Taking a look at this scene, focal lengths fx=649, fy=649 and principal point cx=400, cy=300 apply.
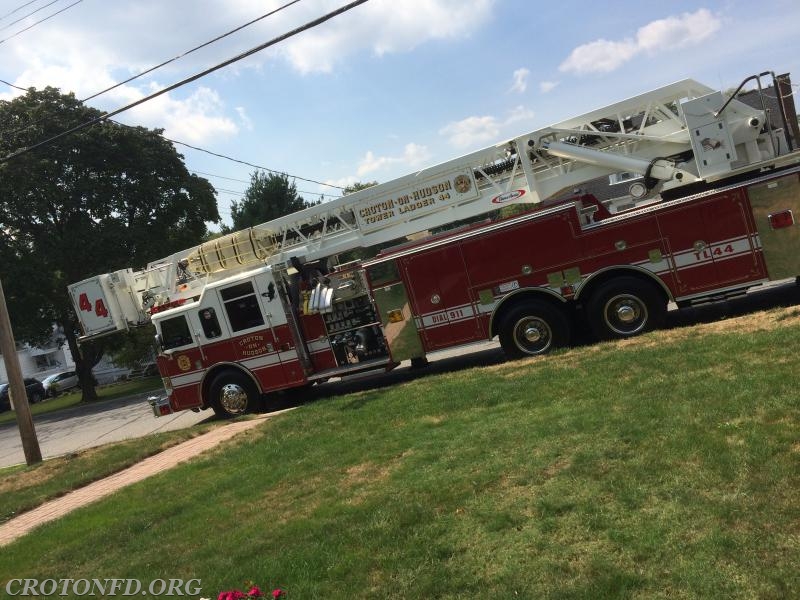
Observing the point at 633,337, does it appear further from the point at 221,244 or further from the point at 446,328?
the point at 221,244

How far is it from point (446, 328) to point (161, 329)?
18.5ft

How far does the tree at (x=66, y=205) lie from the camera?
911 inches

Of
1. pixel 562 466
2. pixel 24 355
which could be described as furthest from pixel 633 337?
pixel 24 355

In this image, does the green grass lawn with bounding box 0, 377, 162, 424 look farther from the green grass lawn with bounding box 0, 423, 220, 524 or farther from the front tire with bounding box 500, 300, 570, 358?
the front tire with bounding box 500, 300, 570, 358

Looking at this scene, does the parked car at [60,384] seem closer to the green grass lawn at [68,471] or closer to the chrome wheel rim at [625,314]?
the green grass lawn at [68,471]

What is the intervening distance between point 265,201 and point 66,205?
16.7 m

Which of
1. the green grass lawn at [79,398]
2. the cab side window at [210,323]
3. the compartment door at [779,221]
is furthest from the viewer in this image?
the green grass lawn at [79,398]

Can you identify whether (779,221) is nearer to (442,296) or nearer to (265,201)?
(442,296)

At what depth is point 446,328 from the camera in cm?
1074

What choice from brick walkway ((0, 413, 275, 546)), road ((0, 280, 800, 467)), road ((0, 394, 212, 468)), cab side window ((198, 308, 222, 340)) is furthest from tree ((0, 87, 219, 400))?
brick walkway ((0, 413, 275, 546))

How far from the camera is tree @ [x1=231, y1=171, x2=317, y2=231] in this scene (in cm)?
3950

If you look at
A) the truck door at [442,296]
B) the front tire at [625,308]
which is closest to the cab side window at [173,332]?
the truck door at [442,296]

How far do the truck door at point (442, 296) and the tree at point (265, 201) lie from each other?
29.9m

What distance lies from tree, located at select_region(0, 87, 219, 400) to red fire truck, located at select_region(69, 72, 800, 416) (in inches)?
466
